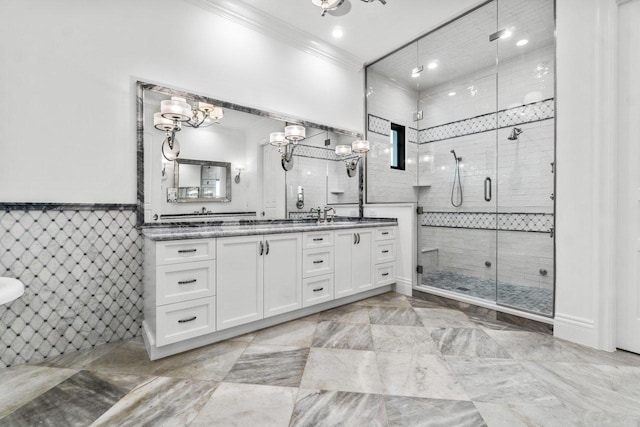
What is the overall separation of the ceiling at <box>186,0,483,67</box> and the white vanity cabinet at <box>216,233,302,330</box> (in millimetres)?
2229

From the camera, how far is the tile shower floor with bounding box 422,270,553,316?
275 centimetres

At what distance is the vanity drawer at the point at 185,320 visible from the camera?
Result: 197cm

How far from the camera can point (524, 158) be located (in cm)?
357

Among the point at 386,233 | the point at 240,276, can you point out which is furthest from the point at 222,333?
the point at 386,233

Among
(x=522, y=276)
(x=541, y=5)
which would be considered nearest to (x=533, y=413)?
(x=522, y=276)

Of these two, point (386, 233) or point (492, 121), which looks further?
point (492, 121)

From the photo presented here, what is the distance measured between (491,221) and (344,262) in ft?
7.27

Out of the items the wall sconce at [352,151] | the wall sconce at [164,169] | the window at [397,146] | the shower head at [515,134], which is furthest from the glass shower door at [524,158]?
the wall sconce at [164,169]

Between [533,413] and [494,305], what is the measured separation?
1.48 metres

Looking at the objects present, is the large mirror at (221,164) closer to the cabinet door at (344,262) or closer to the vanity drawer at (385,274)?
the cabinet door at (344,262)

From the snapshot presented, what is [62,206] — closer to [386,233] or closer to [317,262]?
[317,262]

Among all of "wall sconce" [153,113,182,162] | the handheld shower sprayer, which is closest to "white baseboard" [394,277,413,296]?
the handheld shower sprayer

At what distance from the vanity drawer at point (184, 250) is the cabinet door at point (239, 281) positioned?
7cm

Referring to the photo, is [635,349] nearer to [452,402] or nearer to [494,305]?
[494,305]
